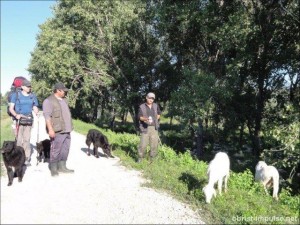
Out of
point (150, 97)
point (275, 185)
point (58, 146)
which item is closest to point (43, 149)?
point (58, 146)

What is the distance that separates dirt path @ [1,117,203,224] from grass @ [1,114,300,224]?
0.36 m

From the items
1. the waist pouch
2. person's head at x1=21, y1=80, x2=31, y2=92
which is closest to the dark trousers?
the waist pouch

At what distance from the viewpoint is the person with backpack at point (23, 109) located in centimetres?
891

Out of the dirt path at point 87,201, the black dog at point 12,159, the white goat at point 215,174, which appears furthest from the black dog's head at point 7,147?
the white goat at point 215,174

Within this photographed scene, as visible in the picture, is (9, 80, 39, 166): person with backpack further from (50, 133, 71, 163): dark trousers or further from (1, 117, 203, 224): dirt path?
→ (50, 133, 71, 163): dark trousers

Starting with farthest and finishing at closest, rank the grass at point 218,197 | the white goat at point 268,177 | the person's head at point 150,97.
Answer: the person's head at point 150,97 < the white goat at point 268,177 < the grass at point 218,197

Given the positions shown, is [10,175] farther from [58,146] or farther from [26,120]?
[26,120]

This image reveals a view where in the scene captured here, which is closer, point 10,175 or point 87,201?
point 87,201

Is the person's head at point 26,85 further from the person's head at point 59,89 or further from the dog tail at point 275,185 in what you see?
the dog tail at point 275,185

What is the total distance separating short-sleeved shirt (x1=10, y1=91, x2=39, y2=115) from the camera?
8922 millimetres

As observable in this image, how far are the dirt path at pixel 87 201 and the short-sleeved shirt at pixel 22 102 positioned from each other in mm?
1534

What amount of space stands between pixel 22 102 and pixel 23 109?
0.59 ft

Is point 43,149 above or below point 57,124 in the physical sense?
below

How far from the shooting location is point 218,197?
7.37 meters
